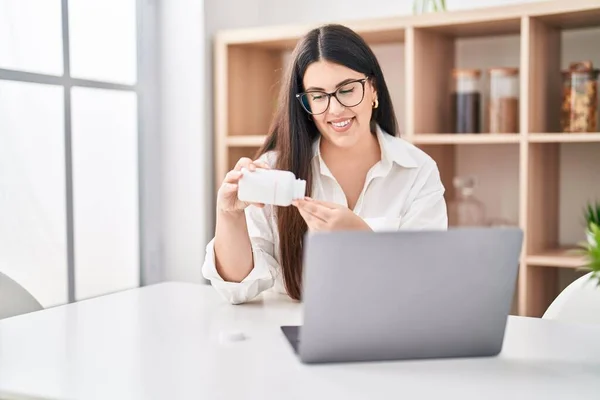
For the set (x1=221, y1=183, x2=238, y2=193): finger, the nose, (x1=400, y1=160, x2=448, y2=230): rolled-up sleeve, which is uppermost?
the nose

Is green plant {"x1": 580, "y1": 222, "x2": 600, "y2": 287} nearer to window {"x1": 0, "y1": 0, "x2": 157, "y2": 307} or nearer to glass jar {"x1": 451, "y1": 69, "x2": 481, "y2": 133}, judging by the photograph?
glass jar {"x1": 451, "y1": 69, "x2": 481, "y2": 133}

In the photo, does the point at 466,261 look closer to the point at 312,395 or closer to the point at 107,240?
the point at 312,395

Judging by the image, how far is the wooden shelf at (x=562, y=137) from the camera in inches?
93.4

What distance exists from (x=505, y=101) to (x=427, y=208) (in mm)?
874

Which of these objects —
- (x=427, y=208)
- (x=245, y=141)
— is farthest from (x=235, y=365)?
(x=245, y=141)

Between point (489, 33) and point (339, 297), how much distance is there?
75.4 inches

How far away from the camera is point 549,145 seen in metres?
2.65

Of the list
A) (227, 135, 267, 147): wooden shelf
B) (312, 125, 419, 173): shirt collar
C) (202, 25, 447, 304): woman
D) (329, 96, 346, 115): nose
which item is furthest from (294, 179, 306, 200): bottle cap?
(227, 135, 267, 147): wooden shelf

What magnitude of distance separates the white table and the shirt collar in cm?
58

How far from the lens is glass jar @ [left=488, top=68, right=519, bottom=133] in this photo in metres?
2.61

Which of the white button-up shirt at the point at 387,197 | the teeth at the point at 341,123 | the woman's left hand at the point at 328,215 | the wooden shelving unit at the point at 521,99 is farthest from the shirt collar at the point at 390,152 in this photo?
the wooden shelving unit at the point at 521,99

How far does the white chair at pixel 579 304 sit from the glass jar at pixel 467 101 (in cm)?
116

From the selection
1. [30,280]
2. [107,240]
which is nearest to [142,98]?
[107,240]

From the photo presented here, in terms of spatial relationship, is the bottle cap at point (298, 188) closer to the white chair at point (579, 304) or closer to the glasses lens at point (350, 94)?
the glasses lens at point (350, 94)
